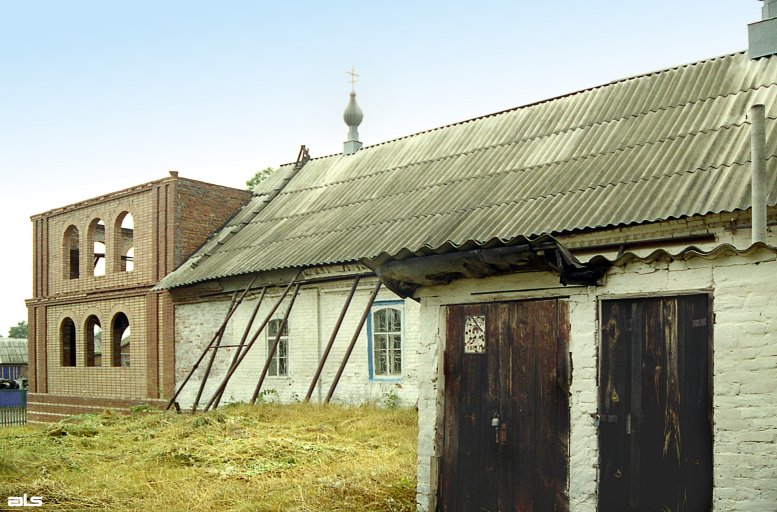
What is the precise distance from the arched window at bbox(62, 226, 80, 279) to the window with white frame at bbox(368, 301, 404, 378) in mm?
11560

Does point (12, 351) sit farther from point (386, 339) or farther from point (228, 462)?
point (228, 462)

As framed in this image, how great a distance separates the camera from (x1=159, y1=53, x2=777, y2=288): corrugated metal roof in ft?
34.6

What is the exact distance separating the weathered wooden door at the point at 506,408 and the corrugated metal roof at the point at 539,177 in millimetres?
1764

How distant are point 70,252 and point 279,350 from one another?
966cm

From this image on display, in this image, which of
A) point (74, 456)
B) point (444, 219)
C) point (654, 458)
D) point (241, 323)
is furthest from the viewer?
point (241, 323)

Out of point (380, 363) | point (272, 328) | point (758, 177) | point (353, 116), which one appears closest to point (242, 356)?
point (272, 328)

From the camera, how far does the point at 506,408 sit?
250 inches

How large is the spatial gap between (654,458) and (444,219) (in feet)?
25.8

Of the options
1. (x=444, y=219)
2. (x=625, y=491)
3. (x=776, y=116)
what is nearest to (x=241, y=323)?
(x=444, y=219)

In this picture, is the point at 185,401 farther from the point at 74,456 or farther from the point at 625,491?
the point at 625,491

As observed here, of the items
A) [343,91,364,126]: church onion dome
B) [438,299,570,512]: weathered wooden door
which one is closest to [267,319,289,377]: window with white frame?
[343,91,364,126]: church onion dome

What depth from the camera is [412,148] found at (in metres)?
17.4

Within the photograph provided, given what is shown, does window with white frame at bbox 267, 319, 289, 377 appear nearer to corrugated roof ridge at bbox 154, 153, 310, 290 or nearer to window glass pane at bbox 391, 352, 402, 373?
corrugated roof ridge at bbox 154, 153, 310, 290

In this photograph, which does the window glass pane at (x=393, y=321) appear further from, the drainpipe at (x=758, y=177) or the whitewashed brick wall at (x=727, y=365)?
the drainpipe at (x=758, y=177)
